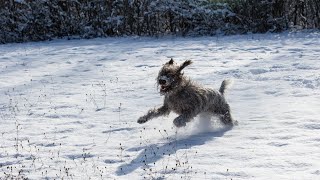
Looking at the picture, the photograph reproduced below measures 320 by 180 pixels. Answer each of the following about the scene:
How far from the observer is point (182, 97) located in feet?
21.8

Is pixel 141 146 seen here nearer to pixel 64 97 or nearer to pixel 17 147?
pixel 17 147

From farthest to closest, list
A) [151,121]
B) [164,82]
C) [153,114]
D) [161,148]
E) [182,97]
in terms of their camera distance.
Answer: [151,121], [153,114], [182,97], [164,82], [161,148]

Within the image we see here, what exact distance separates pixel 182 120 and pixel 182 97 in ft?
1.12

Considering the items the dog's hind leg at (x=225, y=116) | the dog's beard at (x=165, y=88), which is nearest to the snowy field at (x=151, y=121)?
the dog's hind leg at (x=225, y=116)

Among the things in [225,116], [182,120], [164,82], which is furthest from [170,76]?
[225,116]

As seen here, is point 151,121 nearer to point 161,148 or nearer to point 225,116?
point 225,116

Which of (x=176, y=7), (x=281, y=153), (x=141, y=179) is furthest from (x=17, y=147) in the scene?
(x=176, y=7)

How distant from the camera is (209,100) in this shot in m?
6.89

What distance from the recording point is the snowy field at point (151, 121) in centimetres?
530

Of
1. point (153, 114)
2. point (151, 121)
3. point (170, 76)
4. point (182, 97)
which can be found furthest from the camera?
point (151, 121)

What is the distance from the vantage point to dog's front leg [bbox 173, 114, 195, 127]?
647cm

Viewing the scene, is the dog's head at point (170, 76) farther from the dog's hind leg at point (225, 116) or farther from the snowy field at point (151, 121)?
the dog's hind leg at point (225, 116)

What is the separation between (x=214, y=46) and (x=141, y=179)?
9290 mm

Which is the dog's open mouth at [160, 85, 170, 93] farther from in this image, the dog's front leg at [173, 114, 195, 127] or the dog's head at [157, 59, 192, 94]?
the dog's front leg at [173, 114, 195, 127]
